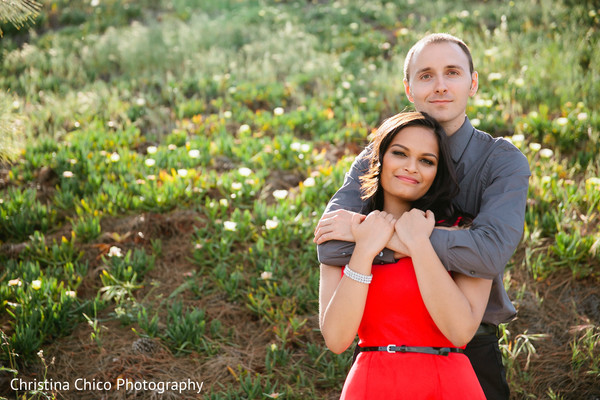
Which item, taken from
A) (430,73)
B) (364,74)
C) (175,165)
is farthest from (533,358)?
(364,74)

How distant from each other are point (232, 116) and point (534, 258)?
3.58 metres

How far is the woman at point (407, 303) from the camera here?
1.87 metres

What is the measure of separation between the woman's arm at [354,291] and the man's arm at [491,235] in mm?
205

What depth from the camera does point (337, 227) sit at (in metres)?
2.11

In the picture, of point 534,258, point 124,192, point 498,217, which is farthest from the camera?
point 124,192

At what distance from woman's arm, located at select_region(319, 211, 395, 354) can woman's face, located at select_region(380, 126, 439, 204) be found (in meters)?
0.16

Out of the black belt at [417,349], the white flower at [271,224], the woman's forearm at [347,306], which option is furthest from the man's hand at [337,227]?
the white flower at [271,224]

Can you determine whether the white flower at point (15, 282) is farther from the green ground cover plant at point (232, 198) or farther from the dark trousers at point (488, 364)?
the dark trousers at point (488, 364)

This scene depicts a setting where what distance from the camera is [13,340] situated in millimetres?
2959

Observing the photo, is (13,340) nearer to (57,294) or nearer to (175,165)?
(57,294)

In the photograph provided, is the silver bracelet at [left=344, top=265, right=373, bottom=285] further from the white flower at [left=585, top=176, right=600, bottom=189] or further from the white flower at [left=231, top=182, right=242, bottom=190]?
the white flower at [left=585, top=176, right=600, bottom=189]

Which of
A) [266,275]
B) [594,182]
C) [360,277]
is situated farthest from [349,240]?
[594,182]

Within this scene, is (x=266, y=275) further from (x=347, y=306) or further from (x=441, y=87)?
(x=441, y=87)

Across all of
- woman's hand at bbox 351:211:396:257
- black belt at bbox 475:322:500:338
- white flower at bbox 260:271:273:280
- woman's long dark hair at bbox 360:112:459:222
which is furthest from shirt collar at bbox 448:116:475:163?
white flower at bbox 260:271:273:280
